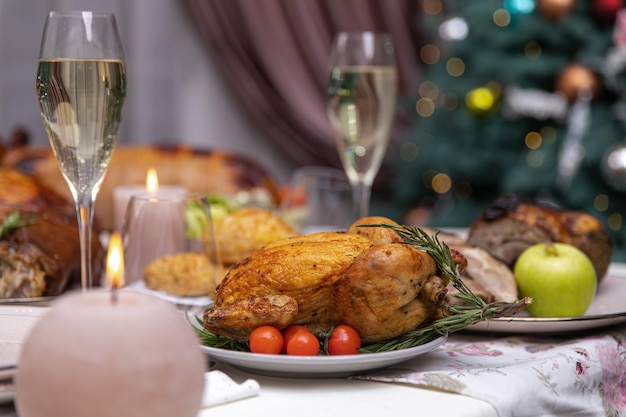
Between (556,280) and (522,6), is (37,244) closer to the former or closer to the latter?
(556,280)

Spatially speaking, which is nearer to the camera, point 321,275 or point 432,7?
point 321,275

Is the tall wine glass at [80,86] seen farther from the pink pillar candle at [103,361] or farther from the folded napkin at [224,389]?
the pink pillar candle at [103,361]

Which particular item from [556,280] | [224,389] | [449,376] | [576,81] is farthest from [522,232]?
[576,81]

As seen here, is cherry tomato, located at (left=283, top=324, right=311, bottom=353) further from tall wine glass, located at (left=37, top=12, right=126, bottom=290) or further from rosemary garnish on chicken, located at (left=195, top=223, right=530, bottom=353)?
tall wine glass, located at (left=37, top=12, right=126, bottom=290)

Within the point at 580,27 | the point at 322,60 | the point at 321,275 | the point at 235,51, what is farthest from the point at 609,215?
the point at 321,275

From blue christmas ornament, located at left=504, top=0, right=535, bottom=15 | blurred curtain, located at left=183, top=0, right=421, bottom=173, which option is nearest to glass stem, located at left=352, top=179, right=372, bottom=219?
blue christmas ornament, located at left=504, top=0, right=535, bottom=15

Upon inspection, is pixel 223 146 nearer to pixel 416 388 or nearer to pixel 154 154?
pixel 154 154
